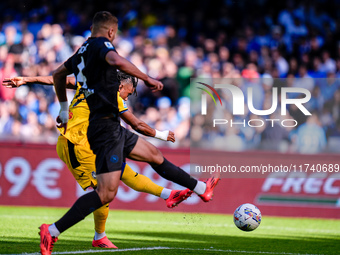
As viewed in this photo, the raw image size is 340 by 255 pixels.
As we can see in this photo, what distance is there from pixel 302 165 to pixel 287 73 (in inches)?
124

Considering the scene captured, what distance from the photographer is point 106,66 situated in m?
5.71

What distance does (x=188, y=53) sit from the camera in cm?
1473

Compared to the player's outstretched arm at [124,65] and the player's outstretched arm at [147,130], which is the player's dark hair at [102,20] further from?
the player's outstretched arm at [147,130]

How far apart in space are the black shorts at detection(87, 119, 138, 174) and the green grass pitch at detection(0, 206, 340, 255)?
3.49 ft

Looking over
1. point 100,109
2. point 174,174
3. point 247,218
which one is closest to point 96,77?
point 100,109

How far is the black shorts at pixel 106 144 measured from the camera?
5.73 metres

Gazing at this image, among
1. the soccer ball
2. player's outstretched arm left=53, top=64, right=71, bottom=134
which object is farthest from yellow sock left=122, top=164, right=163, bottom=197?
the soccer ball

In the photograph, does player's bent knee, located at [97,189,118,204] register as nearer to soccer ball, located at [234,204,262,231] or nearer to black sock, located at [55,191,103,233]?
black sock, located at [55,191,103,233]

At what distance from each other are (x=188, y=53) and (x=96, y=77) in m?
9.16

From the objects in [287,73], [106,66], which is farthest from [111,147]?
[287,73]

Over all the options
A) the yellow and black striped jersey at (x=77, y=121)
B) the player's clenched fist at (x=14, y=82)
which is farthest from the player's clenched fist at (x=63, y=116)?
the player's clenched fist at (x=14, y=82)

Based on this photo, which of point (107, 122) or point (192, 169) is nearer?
point (107, 122)

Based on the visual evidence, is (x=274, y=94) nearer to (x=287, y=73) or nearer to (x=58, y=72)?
(x=287, y=73)

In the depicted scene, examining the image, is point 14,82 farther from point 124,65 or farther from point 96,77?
point 124,65
